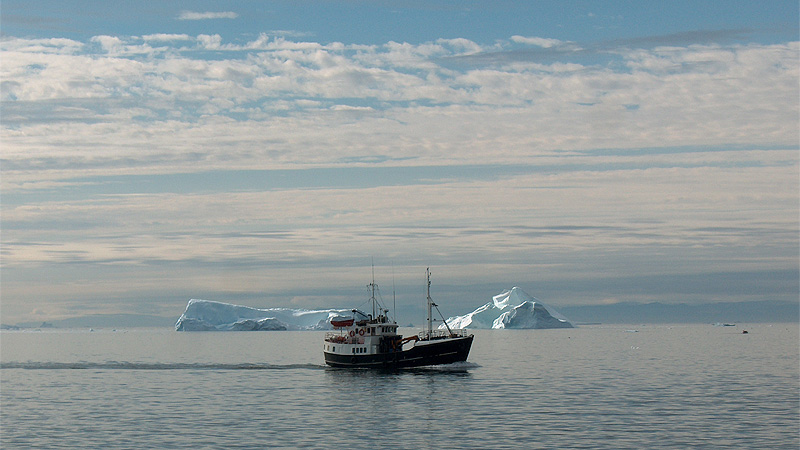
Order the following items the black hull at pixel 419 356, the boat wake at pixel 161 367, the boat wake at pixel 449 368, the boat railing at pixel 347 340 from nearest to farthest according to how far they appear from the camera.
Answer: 1. the black hull at pixel 419 356
2. the boat railing at pixel 347 340
3. the boat wake at pixel 449 368
4. the boat wake at pixel 161 367


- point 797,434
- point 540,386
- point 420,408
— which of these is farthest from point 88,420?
point 797,434

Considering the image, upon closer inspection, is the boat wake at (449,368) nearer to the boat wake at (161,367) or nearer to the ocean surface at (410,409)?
the ocean surface at (410,409)

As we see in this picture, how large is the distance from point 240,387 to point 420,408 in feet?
80.5

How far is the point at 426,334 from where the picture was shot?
9462 centimetres

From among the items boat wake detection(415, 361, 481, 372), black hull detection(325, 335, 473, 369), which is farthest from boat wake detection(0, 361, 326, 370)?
boat wake detection(415, 361, 481, 372)

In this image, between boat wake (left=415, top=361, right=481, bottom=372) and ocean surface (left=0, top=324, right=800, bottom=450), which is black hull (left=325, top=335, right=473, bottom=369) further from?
ocean surface (left=0, top=324, right=800, bottom=450)

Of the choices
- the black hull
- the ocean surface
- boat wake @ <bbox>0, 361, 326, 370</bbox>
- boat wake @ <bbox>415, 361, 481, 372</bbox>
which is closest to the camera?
the ocean surface

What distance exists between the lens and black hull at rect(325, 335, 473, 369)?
9056 centimetres

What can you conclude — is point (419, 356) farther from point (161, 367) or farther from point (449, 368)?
point (161, 367)

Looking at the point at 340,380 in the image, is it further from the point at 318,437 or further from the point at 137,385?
the point at 318,437

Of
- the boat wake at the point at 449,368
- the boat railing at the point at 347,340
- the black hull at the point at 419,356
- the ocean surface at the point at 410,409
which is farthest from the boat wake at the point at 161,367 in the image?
the boat wake at the point at 449,368

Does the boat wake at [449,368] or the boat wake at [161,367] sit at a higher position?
the boat wake at [161,367]

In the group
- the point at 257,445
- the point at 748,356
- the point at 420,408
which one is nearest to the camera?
the point at 257,445

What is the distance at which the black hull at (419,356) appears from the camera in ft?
297
